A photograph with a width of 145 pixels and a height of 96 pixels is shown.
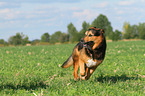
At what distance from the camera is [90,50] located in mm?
4211

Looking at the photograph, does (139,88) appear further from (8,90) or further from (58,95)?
(8,90)

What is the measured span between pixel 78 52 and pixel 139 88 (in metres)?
1.88

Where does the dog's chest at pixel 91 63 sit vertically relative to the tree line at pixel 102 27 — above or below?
below

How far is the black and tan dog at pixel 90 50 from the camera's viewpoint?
4.10 meters

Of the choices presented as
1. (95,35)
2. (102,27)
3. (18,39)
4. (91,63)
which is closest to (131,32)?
(102,27)

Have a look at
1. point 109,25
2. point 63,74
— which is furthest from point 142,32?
point 63,74

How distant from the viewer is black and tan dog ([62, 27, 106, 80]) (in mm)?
4098

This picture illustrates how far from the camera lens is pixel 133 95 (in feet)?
13.3

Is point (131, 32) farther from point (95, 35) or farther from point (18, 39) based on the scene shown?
point (95, 35)

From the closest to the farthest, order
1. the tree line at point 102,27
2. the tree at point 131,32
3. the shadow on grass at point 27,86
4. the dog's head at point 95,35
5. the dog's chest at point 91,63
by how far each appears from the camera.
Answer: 1. the dog's head at point 95,35
2. the dog's chest at point 91,63
3. the shadow on grass at point 27,86
4. the tree line at point 102,27
5. the tree at point 131,32

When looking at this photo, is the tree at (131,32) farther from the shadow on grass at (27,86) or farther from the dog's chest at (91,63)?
the dog's chest at (91,63)

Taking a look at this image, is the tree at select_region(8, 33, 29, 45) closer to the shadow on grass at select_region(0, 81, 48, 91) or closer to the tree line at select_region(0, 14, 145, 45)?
the tree line at select_region(0, 14, 145, 45)

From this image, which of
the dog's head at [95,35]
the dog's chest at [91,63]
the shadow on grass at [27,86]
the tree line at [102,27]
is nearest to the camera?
the dog's head at [95,35]

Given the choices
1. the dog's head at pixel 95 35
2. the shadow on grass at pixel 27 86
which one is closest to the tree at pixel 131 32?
the shadow on grass at pixel 27 86
